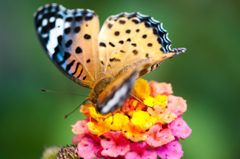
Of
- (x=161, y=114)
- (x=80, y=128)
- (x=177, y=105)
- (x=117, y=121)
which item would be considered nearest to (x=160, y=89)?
(x=177, y=105)

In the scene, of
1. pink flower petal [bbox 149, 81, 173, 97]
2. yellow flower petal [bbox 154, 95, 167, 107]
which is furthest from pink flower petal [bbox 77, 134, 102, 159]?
pink flower petal [bbox 149, 81, 173, 97]

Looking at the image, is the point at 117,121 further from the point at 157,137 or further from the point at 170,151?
the point at 170,151

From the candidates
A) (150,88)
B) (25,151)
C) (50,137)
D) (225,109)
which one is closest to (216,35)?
(225,109)

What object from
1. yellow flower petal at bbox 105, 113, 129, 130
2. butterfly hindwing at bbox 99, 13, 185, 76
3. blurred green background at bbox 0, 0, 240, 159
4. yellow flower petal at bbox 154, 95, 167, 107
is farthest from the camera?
blurred green background at bbox 0, 0, 240, 159

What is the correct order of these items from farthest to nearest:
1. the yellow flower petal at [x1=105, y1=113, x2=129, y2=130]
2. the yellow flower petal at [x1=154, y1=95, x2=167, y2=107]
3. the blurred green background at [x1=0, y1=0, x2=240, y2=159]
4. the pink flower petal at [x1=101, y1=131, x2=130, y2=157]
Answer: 1. the blurred green background at [x1=0, y1=0, x2=240, y2=159]
2. the yellow flower petal at [x1=154, y1=95, x2=167, y2=107]
3. the yellow flower petal at [x1=105, y1=113, x2=129, y2=130]
4. the pink flower petal at [x1=101, y1=131, x2=130, y2=157]

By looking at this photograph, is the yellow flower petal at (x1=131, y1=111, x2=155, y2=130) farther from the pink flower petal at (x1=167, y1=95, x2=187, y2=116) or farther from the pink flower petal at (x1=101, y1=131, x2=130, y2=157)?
the pink flower petal at (x1=167, y1=95, x2=187, y2=116)
